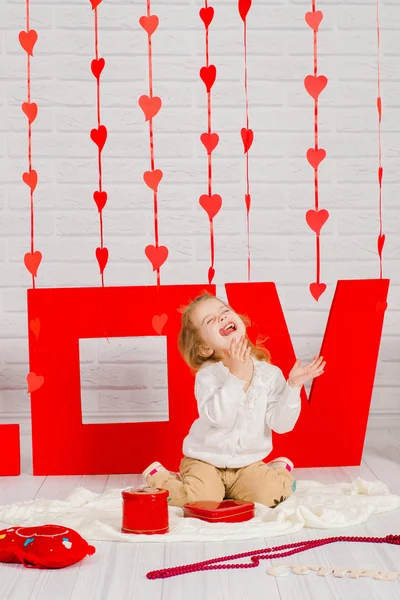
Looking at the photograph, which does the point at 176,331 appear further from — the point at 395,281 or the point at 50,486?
the point at 395,281

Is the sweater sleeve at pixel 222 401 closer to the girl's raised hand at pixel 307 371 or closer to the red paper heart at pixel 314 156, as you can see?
the girl's raised hand at pixel 307 371

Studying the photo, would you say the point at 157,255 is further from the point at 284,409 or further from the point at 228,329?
the point at 284,409

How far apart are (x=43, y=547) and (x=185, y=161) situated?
1930mm

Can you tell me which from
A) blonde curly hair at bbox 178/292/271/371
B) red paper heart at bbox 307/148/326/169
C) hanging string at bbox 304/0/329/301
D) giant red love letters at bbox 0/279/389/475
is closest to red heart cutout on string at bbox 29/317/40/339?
giant red love letters at bbox 0/279/389/475

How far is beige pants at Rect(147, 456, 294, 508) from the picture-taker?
93.5 inches

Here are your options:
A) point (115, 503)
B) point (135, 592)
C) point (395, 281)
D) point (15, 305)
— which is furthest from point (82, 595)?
point (395, 281)

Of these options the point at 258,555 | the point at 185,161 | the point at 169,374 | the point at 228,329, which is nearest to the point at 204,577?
the point at 258,555

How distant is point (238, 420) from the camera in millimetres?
2475

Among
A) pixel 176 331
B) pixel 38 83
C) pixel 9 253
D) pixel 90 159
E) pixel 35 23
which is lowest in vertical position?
→ pixel 176 331

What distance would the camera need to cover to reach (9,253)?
341cm

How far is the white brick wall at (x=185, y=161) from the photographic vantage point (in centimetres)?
339

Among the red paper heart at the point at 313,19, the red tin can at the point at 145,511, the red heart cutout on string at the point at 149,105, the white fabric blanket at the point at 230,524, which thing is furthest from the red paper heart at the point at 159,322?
the red paper heart at the point at 313,19

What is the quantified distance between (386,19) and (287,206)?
2.71 feet

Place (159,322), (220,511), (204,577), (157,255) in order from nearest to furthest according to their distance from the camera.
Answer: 1. (204,577)
2. (220,511)
3. (157,255)
4. (159,322)
